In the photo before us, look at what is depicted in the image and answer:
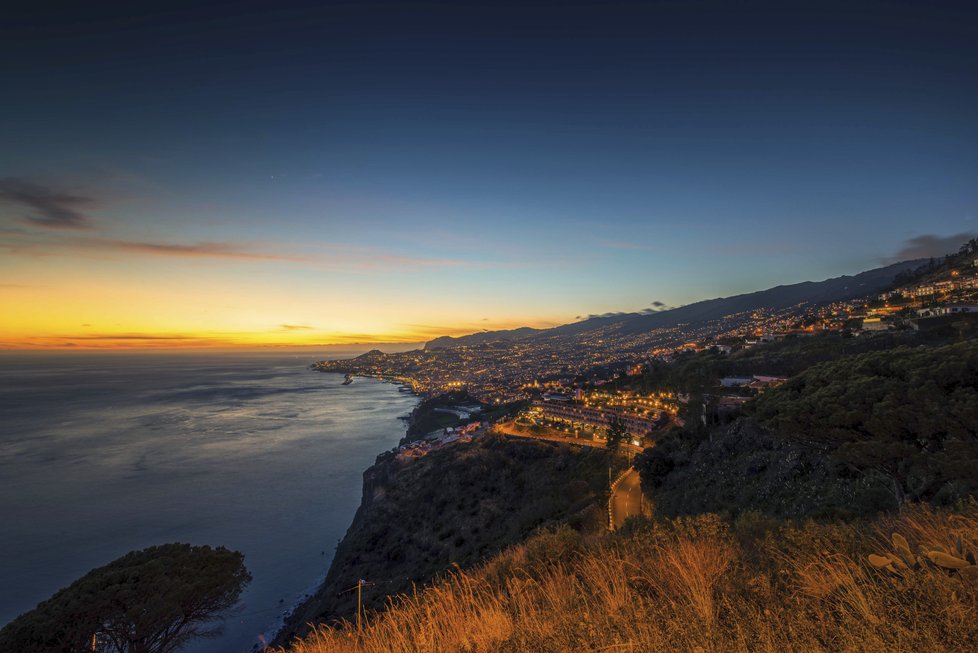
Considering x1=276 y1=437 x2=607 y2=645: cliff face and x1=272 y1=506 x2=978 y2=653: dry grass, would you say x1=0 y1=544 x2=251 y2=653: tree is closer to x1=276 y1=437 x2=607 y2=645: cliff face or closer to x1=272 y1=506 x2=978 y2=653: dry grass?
x1=276 y1=437 x2=607 y2=645: cliff face

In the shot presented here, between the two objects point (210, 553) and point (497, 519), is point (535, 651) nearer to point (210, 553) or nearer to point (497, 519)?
point (210, 553)

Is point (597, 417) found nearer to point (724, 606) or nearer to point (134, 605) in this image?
point (134, 605)

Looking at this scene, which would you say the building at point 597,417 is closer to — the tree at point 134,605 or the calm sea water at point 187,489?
the calm sea water at point 187,489

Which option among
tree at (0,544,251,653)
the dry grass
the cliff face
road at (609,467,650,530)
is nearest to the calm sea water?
the cliff face

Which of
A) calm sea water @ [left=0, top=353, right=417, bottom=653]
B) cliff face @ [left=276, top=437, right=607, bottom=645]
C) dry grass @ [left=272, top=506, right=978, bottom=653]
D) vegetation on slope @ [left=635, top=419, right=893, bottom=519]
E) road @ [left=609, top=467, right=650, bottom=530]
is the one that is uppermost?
dry grass @ [left=272, top=506, right=978, bottom=653]

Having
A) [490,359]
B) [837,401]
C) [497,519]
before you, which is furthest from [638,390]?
[490,359]

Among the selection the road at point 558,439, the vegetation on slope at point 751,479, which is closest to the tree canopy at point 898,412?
the vegetation on slope at point 751,479
